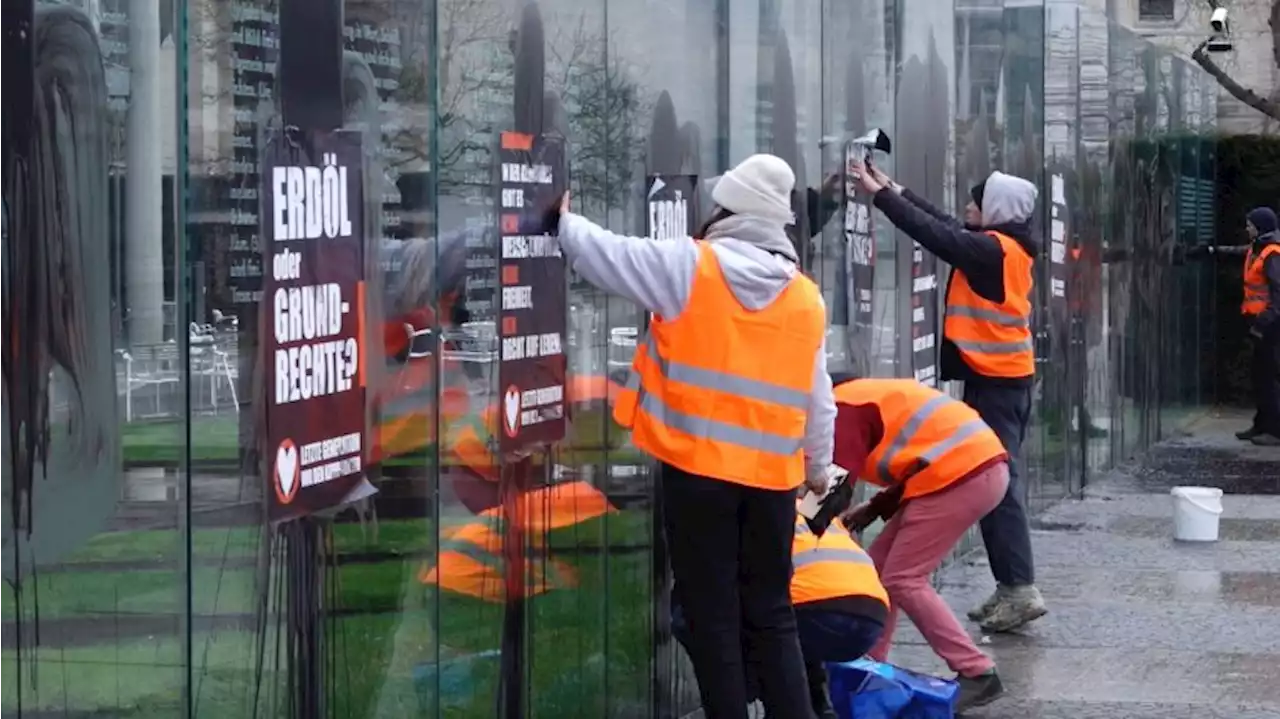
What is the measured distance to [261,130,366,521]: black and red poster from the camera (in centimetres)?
455

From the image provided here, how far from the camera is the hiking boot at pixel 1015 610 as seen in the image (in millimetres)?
8875

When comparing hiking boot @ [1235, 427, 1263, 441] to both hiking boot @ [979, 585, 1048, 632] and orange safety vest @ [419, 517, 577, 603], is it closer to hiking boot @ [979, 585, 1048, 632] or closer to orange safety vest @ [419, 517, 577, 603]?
hiking boot @ [979, 585, 1048, 632]

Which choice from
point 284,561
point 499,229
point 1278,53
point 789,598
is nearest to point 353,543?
point 284,561

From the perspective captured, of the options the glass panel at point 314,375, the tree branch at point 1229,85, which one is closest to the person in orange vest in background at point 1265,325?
the tree branch at point 1229,85

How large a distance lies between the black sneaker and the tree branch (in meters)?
13.9

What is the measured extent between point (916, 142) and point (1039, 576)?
2.18 m

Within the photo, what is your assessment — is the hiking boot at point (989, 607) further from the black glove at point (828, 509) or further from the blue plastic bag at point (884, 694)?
the black glove at point (828, 509)

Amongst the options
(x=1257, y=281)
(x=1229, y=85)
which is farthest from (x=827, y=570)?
(x=1229, y=85)

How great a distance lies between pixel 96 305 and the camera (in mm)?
4148

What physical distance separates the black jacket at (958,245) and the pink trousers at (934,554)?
5.15 feet

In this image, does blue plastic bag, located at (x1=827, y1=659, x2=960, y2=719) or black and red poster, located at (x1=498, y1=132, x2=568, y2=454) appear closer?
black and red poster, located at (x1=498, y1=132, x2=568, y2=454)

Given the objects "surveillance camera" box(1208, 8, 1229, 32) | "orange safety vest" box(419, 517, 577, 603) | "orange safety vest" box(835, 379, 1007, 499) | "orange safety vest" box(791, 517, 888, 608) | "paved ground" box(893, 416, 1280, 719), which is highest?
"surveillance camera" box(1208, 8, 1229, 32)

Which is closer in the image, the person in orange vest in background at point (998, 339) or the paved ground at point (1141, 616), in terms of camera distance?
the paved ground at point (1141, 616)

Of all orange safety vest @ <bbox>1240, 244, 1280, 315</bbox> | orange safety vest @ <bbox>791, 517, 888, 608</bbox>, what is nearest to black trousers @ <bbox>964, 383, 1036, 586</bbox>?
orange safety vest @ <bbox>791, 517, 888, 608</bbox>
